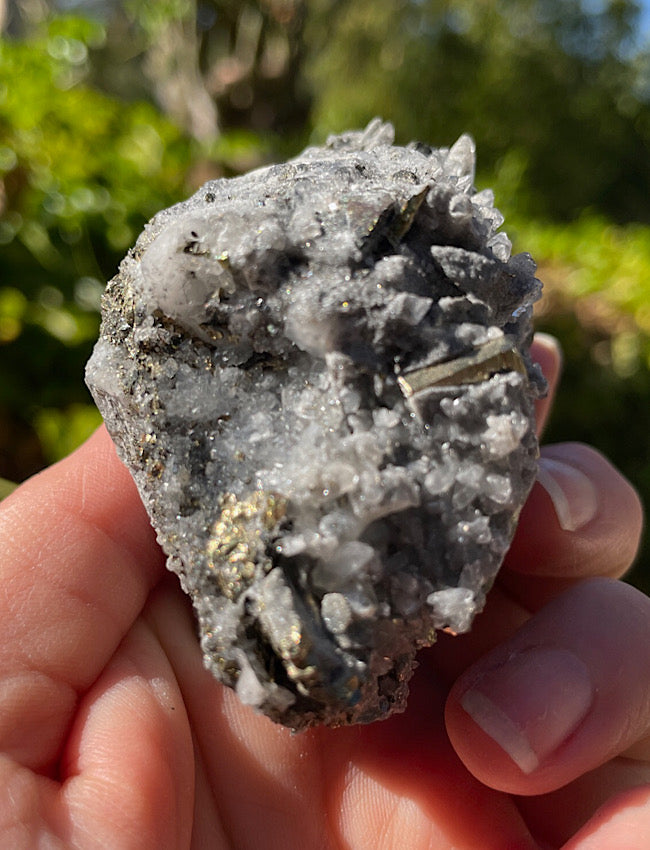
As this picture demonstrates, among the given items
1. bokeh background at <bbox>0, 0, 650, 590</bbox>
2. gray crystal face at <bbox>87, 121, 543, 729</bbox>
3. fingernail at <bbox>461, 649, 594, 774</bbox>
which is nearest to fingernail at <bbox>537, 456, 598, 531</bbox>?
fingernail at <bbox>461, 649, 594, 774</bbox>

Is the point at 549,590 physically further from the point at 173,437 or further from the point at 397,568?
the point at 173,437

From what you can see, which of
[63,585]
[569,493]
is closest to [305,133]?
[569,493]

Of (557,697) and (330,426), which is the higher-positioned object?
(330,426)

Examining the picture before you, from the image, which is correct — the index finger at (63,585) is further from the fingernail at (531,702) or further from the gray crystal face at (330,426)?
the fingernail at (531,702)

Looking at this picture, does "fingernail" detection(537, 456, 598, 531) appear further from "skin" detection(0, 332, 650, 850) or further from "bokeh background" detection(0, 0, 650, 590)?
"bokeh background" detection(0, 0, 650, 590)

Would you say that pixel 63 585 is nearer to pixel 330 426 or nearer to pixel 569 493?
pixel 330 426

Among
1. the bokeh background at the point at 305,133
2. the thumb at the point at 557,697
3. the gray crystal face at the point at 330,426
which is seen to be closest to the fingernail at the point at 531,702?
the thumb at the point at 557,697

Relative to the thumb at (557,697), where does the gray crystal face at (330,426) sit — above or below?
above

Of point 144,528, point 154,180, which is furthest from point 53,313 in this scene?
point 144,528
